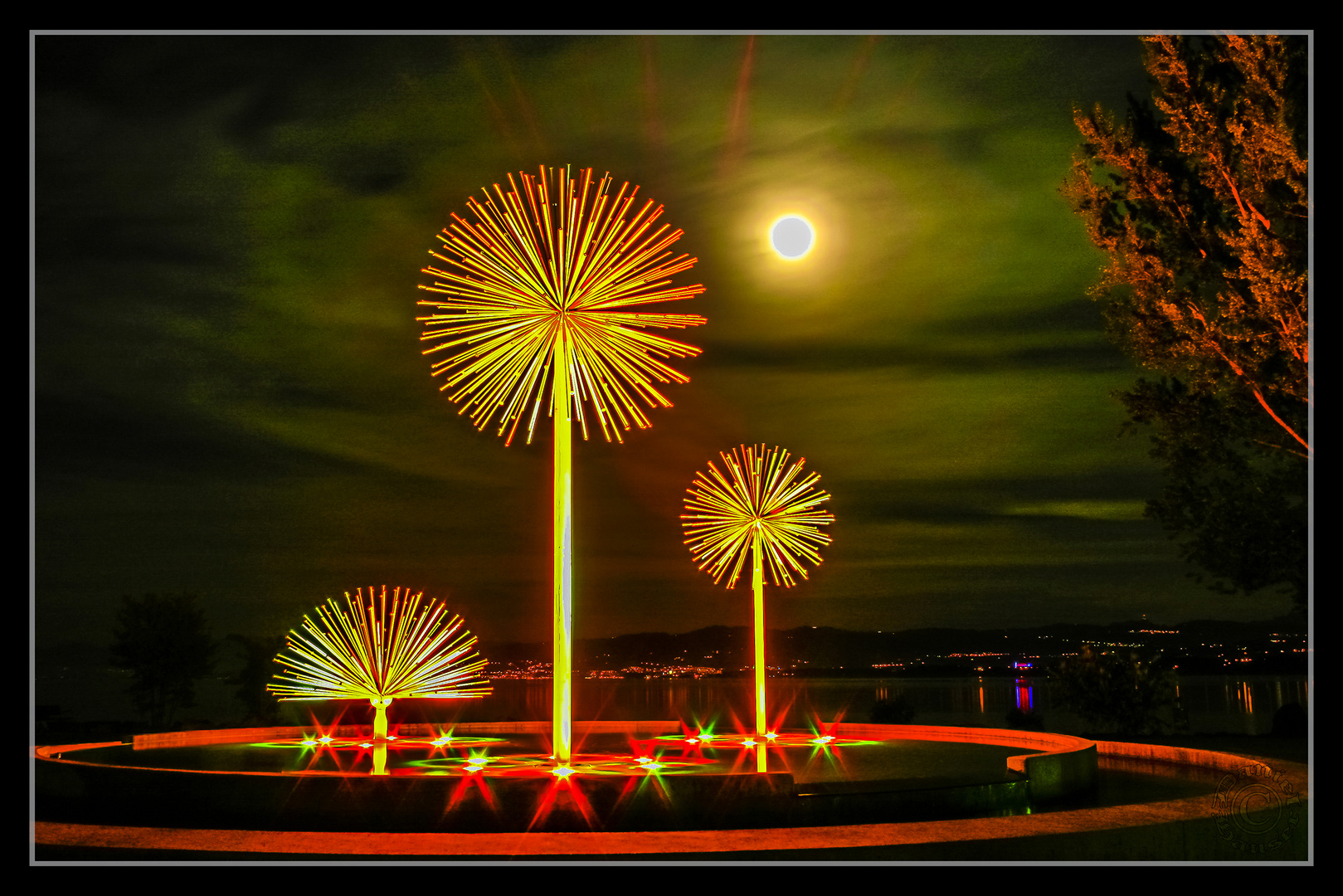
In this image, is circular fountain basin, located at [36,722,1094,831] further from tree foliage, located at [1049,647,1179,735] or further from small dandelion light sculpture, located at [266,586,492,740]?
tree foliage, located at [1049,647,1179,735]

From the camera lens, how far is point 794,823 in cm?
1206

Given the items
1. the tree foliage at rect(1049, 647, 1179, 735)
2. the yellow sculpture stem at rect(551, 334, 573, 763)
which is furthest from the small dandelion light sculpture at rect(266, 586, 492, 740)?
the tree foliage at rect(1049, 647, 1179, 735)

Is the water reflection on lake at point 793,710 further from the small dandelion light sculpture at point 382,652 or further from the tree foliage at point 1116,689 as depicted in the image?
the small dandelion light sculpture at point 382,652

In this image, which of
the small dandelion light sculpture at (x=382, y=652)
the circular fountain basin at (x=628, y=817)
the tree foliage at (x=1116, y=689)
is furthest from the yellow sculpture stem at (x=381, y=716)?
the tree foliage at (x=1116, y=689)

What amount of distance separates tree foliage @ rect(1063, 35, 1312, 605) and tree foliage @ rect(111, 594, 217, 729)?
35797 mm

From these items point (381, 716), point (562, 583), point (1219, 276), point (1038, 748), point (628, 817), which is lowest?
point (628, 817)

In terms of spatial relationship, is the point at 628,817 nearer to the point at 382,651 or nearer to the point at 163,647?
the point at 382,651

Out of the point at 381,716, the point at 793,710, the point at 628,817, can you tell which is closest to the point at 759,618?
the point at 381,716

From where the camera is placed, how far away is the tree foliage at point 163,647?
Result: 4469cm

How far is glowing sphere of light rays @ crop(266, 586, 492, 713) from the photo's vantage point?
56.1 ft

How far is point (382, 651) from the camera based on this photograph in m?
17.3

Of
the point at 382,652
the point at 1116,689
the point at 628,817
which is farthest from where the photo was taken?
the point at 1116,689

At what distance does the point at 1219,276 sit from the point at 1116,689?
1248cm

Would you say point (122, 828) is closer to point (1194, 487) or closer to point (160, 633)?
point (1194, 487)
